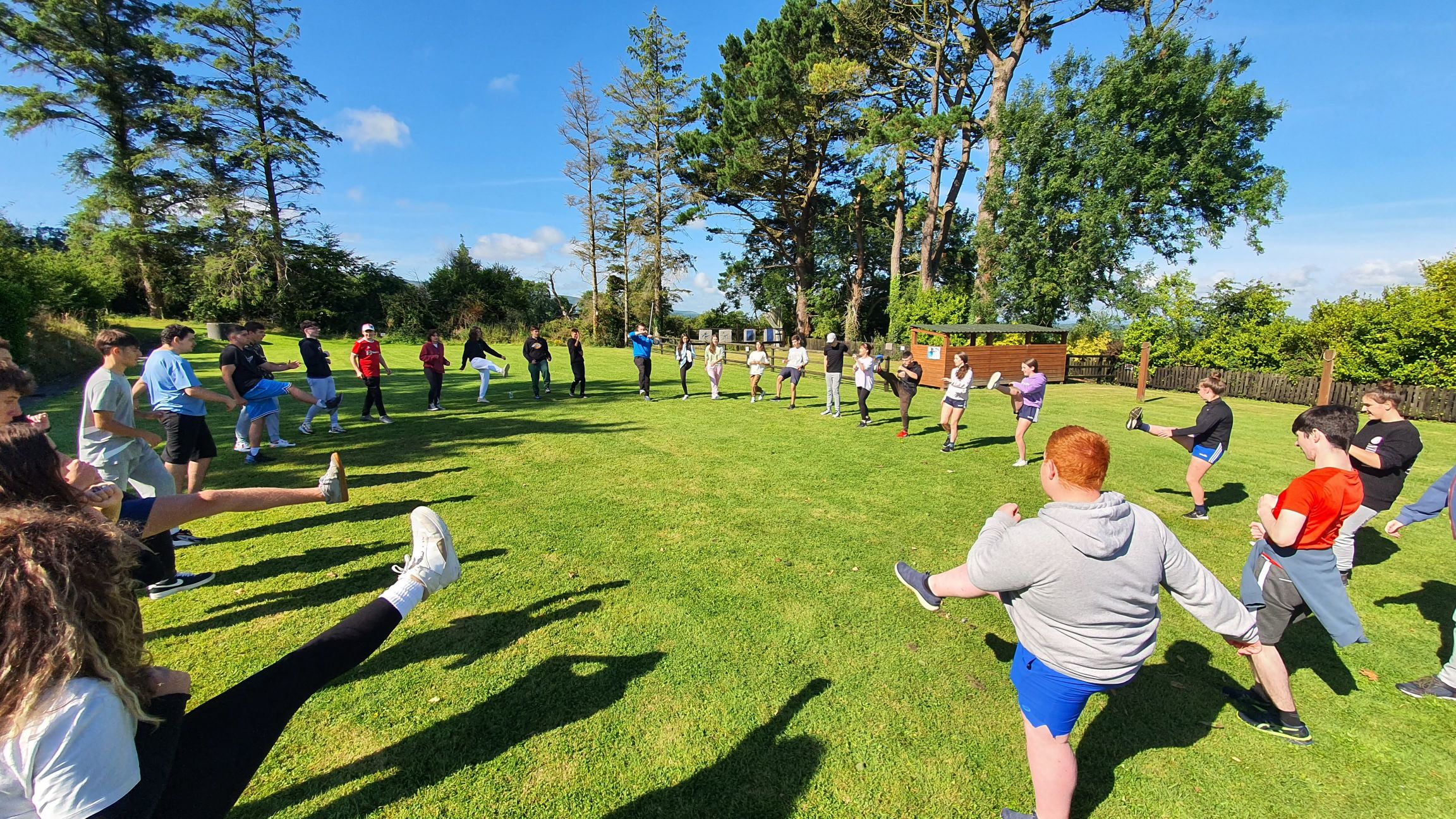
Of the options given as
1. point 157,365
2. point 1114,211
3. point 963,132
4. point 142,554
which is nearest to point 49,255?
point 157,365

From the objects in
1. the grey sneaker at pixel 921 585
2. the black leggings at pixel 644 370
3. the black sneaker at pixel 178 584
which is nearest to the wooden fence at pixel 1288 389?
the grey sneaker at pixel 921 585

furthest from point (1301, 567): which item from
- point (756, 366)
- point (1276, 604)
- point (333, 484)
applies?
point (756, 366)

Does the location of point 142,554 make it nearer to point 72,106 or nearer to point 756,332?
point 72,106

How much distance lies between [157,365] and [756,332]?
4458cm

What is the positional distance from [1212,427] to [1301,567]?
363 cm

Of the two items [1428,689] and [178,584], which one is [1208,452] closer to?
[1428,689]

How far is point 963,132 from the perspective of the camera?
92.3 ft

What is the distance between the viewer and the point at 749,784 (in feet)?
8.48

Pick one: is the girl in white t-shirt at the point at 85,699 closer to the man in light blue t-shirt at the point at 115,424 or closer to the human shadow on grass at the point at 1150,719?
the human shadow on grass at the point at 1150,719

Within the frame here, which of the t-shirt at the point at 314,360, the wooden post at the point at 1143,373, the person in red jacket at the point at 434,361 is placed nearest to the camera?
the t-shirt at the point at 314,360

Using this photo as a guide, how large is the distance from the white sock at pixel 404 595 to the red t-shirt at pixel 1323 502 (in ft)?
13.9

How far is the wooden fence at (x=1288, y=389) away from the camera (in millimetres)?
13891

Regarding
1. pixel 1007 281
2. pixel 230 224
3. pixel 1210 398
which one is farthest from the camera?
pixel 230 224

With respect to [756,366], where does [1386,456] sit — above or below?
below
